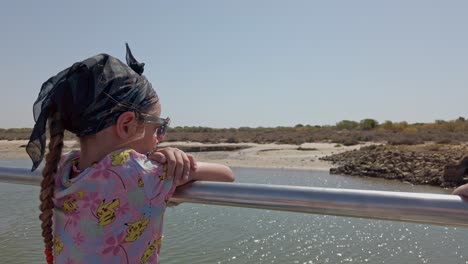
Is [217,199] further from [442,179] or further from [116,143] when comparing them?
[442,179]

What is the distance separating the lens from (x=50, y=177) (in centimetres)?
138

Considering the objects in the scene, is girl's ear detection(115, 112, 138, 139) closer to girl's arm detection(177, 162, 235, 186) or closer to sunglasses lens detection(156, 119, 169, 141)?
sunglasses lens detection(156, 119, 169, 141)

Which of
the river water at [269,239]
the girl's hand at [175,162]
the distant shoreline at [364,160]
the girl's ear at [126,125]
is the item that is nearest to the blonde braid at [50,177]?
the girl's ear at [126,125]

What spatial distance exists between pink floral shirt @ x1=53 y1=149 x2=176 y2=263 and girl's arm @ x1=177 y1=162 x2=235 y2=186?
3.3 inches

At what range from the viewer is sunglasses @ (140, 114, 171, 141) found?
1398mm

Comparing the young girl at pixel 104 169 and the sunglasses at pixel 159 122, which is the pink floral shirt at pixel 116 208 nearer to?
the young girl at pixel 104 169

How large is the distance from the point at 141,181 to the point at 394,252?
8.13m

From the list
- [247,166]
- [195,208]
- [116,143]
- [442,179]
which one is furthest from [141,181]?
[247,166]

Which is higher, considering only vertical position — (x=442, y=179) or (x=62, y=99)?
(x=62, y=99)

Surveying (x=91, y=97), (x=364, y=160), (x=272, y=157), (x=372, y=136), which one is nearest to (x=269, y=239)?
(x=91, y=97)

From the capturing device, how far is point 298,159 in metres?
24.8

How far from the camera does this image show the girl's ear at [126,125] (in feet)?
4.43

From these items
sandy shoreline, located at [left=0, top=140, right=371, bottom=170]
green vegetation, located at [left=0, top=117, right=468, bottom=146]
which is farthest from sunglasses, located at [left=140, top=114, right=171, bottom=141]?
sandy shoreline, located at [left=0, top=140, right=371, bottom=170]

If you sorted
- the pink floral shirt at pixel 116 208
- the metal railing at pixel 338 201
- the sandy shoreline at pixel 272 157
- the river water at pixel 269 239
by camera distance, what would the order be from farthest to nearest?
the sandy shoreline at pixel 272 157, the river water at pixel 269 239, the pink floral shirt at pixel 116 208, the metal railing at pixel 338 201
